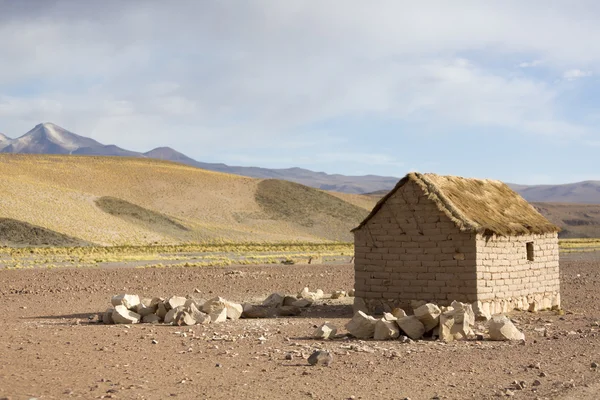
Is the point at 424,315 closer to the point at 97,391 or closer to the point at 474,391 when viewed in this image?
the point at 474,391

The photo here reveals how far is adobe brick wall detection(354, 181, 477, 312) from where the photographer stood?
1803cm

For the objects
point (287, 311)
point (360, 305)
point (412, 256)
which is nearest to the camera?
point (412, 256)

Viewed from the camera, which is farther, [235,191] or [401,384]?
[235,191]

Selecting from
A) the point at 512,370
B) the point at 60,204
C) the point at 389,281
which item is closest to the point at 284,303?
the point at 389,281

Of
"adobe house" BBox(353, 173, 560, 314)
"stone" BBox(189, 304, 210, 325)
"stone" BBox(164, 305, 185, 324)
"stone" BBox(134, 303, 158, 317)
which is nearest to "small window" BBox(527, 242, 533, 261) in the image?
"adobe house" BBox(353, 173, 560, 314)

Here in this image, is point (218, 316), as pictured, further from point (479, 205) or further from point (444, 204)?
point (479, 205)

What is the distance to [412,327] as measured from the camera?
1490 cm

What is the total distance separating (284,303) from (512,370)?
9.88 metres

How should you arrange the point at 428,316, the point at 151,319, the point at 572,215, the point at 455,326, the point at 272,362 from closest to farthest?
the point at 272,362 → the point at 455,326 → the point at 428,316 → the point at 151,319 → the point at 572,215

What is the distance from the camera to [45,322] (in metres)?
18.0

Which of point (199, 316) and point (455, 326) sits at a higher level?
point (455, 326)

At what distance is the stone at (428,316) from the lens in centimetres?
1494

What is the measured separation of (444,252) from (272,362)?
7007 mm

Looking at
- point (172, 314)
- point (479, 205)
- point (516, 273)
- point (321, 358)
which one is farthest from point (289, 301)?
point (321, 358)
